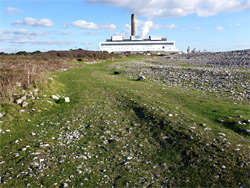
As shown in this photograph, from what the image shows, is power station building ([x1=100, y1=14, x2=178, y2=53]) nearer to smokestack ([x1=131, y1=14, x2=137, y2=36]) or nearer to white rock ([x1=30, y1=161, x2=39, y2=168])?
smokestack ([x1=131, y1=14, x2=137, y2=36])

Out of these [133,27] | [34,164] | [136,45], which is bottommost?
[34,164]

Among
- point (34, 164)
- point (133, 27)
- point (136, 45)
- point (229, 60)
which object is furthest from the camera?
point (133, 27)

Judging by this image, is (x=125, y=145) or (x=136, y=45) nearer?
(x=125, y=145)

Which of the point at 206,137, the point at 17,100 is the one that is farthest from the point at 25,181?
the point at 17,100

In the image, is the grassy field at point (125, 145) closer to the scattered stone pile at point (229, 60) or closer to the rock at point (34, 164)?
the rock at point (34, 164)

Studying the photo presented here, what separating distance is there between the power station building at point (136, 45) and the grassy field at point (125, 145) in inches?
5825

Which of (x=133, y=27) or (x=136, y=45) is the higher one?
(x=133, y=27)

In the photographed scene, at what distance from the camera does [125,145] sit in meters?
7.62

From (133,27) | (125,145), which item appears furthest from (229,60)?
(133,27)

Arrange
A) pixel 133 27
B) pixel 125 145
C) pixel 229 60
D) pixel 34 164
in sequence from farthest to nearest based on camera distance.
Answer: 1. pixel 133 27
2. pixel 229 60
3. pixel 125 145
4. pixel 34 164

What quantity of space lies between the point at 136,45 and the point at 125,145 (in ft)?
504

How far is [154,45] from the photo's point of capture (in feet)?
516

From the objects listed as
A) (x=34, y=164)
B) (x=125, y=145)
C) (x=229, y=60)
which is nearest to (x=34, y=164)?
(x=34, y=164)

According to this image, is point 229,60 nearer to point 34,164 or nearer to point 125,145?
point 125,145
